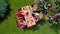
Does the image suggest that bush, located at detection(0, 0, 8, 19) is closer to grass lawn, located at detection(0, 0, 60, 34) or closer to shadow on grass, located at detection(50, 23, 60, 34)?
grass lawn, located at detection(0, 0, 60, 34)

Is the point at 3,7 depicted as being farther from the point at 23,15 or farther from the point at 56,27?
the point at 56,27

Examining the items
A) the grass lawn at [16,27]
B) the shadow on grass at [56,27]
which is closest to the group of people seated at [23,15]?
the grass lawn at [16,27]

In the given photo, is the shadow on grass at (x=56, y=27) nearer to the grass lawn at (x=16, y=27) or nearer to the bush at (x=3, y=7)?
the grass lawn at (x=16, y=27)

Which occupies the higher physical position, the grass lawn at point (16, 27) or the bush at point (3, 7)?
the bush at point (3, 7)

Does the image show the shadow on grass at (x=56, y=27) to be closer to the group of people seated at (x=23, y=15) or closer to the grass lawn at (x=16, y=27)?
the grass lawn at (x=16, y=27)

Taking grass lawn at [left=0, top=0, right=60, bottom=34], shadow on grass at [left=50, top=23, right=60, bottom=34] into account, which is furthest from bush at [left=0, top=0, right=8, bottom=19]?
shadow on grass at [left=50, top=23, right=60, bottom=34]

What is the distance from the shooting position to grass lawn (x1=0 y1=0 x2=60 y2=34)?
2354 mm

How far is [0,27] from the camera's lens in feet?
8.02

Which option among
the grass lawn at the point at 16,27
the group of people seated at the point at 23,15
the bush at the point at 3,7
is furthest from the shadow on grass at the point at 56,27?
the bush at the point at 3,7

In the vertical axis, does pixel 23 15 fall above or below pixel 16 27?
above

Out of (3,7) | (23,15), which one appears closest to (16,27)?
(23,15)

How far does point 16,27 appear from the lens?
7.89ft

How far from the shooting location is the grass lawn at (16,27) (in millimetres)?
2354

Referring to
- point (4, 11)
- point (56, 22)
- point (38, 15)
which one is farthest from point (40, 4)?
point (4, 11)
